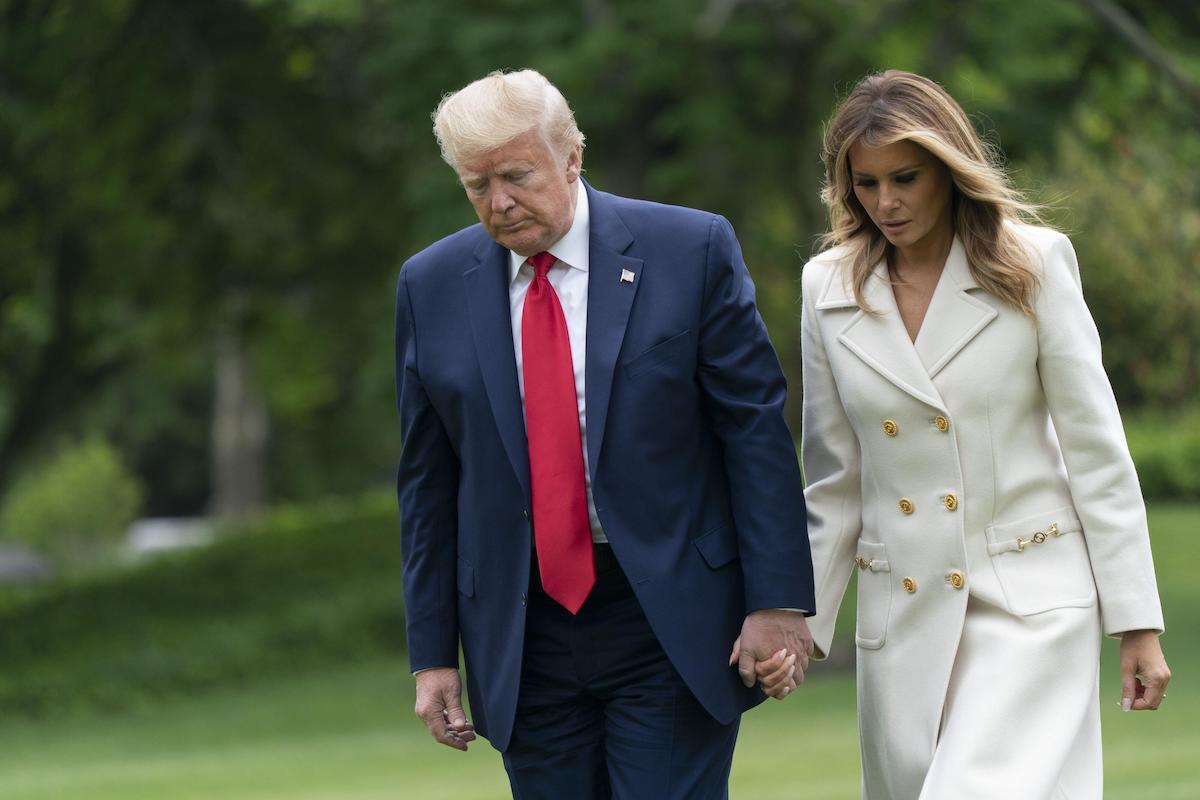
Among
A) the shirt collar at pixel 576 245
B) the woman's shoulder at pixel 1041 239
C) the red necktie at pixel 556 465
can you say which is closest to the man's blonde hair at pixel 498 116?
the shirt collar at pixel 576 245

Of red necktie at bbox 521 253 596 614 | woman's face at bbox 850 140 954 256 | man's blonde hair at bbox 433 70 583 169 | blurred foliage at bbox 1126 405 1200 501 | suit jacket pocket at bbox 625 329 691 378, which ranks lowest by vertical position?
blurred foliage at bbox 1126 405 1200 501

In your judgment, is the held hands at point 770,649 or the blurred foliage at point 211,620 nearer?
the held hands at point 770,649

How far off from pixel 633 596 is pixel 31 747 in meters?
15.4

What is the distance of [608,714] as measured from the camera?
4.41 m

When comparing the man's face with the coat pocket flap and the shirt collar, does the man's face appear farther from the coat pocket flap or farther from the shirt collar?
the coat pocket flap

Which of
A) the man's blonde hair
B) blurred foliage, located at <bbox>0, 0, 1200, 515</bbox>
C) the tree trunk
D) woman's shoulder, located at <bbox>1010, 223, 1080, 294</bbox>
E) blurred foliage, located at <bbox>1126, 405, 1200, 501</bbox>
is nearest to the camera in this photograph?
the man's blonde hair

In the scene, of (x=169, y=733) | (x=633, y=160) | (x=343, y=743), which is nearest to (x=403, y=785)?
(x=343, y=743)

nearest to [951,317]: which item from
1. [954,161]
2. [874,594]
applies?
[954,161]

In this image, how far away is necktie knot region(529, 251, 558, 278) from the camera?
4.39 metres

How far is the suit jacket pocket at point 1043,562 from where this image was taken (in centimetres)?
422

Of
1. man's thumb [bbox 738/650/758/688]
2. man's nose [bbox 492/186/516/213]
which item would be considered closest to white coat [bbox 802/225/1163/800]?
man's thumb [bbox 738/650/758/688]

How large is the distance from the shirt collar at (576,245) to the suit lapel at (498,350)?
0.16 feet

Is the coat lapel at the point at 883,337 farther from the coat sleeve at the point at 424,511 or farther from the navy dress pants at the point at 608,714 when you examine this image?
the coat sleeve at the point at 424,511

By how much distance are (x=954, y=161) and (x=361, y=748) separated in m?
12.6
